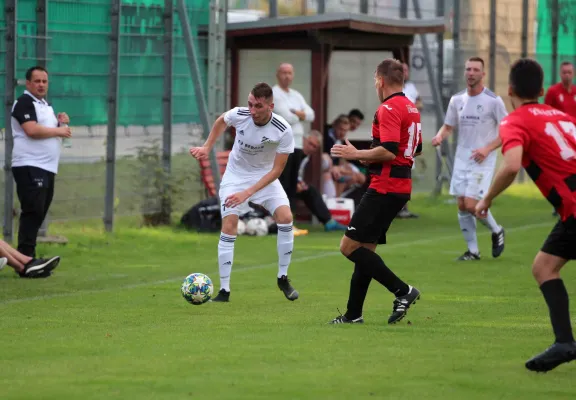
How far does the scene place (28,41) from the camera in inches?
647

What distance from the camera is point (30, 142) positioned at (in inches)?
555

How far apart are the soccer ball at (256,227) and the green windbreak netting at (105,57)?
2.43 m

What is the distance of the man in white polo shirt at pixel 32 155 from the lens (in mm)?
13992

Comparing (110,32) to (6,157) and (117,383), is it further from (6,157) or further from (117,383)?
(117,383)

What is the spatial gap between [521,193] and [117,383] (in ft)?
73.1

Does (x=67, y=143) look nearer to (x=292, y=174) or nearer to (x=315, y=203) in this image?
(x=292, y=174)

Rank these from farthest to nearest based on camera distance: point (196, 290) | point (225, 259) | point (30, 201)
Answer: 1. point (30, 201)
2. point (225, 259)
3. point (196, 290)

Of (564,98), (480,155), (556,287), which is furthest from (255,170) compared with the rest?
(564,98)

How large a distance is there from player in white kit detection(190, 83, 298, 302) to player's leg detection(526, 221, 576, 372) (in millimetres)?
4120

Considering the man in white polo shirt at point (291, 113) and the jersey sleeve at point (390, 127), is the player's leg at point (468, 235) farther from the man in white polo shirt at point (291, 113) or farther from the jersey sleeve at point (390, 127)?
the jersey sleeve at point (390, 127)

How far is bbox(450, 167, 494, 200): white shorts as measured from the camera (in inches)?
597

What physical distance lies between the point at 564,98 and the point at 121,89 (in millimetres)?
7681

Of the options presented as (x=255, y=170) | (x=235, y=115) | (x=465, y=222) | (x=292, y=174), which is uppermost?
(x=235, y=115)

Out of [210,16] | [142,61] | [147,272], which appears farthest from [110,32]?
[147,272]
